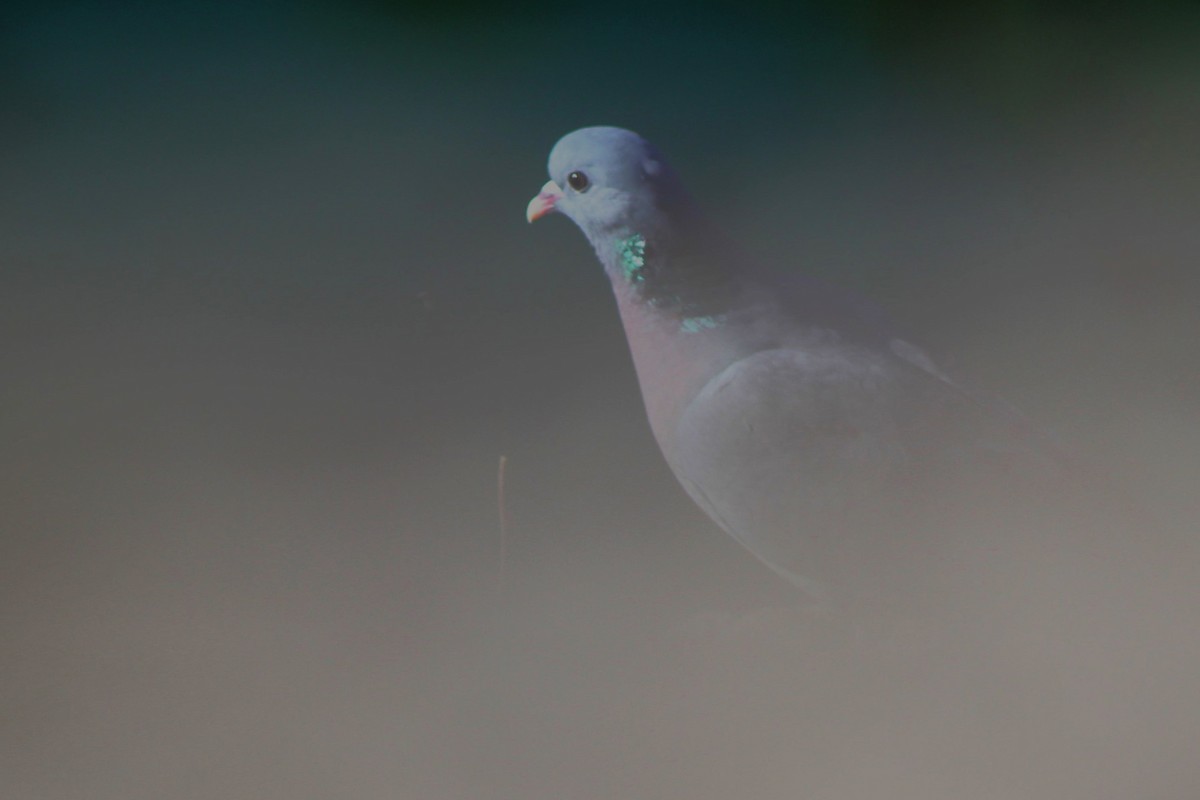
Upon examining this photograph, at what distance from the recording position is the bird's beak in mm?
1472

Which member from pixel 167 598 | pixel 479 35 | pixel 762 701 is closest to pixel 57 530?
pixel 167 598

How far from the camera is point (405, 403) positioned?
1.57 m

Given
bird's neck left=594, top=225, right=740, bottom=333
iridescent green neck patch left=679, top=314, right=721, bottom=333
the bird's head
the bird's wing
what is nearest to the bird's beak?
the bird's head

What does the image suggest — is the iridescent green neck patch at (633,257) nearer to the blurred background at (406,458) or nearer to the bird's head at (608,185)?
the bird's head at (608,185)

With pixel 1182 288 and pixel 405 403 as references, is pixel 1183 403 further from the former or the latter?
pixel 405 403

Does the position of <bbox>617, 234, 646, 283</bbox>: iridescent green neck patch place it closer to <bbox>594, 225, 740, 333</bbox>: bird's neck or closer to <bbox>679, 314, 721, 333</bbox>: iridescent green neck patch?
<bbox>594, 225, 740, 333</bbox>: bird's neck

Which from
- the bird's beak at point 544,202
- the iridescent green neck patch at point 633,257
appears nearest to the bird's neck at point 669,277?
the iridescent green neck patch at point 633,257

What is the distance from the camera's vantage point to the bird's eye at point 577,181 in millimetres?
1447

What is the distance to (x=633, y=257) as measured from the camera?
144 cm

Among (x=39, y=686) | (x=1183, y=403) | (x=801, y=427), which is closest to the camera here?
(x=801, y=427)

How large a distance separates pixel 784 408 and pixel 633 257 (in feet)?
1.18

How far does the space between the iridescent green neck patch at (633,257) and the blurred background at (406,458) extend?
0.42ft

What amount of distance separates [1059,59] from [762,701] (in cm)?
146

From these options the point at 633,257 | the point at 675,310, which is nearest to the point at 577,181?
the point at 633,257
